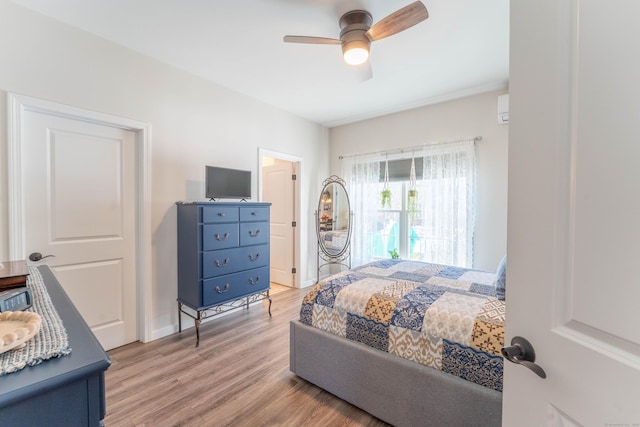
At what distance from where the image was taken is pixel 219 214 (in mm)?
2678

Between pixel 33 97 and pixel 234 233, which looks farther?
pixel 234 233

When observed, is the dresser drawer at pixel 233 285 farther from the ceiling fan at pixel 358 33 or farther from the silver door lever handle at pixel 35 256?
the ceiling fan at pixel 358 33

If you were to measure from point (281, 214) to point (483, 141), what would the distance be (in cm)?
301

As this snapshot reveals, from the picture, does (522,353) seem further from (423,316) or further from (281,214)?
(281,214)

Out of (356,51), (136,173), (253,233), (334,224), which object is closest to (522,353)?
(356,51)

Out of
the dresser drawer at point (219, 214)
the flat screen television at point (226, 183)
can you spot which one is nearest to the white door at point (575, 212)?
the dresser drawer at point (219, 214)

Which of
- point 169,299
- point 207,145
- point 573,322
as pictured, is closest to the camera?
point 573,322

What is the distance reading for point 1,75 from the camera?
187cm

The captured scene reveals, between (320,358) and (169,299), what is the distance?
178 centimetres

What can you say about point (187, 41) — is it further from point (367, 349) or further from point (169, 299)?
point (367, 349)

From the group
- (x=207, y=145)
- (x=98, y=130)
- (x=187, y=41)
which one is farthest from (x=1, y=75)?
(x=207, y=145)

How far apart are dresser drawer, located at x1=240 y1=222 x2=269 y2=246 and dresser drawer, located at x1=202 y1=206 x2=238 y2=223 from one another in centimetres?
15

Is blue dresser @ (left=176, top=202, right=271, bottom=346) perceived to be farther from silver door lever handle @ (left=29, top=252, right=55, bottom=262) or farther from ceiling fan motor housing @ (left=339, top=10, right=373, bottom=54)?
ceiling fan motor housing @ (left=339, top=10, right=373, bottom=54)

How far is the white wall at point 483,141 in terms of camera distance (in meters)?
3.18
